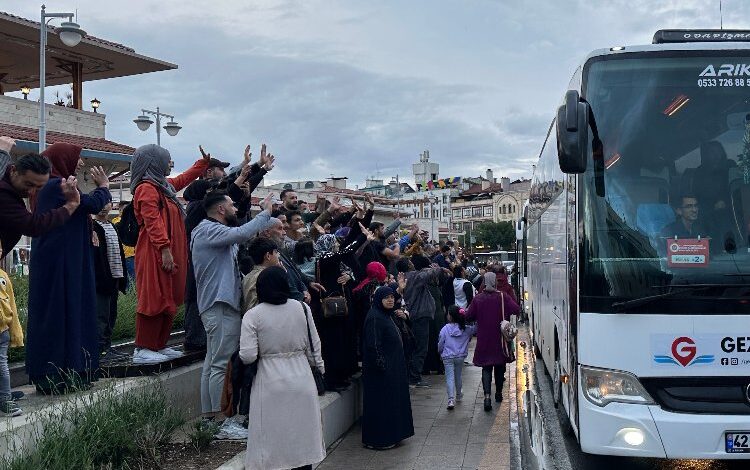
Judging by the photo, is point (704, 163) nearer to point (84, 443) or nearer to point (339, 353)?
point (339, 353)

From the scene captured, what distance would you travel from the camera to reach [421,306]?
1290cm

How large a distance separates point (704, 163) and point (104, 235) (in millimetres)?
6066

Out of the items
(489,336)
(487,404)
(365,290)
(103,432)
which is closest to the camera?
(103,432)

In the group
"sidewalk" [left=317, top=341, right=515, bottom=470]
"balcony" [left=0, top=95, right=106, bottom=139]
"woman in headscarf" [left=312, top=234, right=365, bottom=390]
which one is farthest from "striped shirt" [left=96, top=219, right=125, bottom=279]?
"balcony" [left=0, top=95, right=106, bottom=139]

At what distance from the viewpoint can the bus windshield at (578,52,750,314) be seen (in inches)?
240

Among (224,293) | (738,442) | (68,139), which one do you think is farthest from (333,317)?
(68,139)

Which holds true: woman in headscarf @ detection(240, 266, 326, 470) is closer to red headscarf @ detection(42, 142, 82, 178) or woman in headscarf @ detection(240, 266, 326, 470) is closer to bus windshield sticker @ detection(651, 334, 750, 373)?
red headscarf @ detection(42, 142, 82, 178)

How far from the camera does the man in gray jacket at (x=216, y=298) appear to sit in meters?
7.04

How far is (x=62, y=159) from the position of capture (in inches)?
264

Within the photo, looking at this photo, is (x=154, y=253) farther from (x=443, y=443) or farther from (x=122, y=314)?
(x=443, y=443)

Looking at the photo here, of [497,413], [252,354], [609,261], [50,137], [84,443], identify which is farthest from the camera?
[50,137]

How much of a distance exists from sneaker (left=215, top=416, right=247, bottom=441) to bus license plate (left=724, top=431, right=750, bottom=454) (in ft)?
12.9

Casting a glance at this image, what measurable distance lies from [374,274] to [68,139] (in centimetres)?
1734

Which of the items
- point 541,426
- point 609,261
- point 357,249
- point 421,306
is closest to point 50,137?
point 421,306
